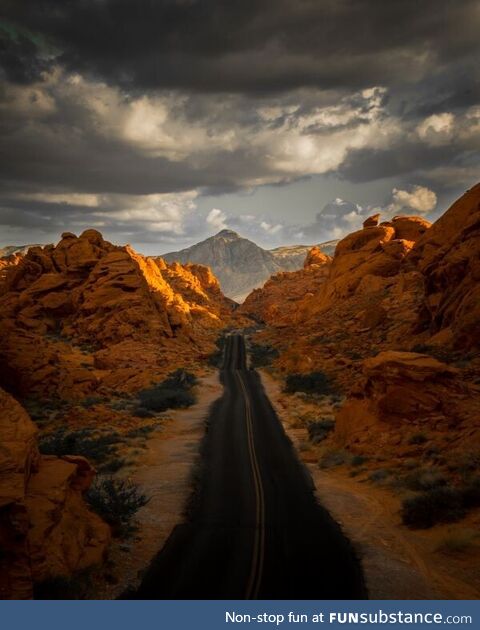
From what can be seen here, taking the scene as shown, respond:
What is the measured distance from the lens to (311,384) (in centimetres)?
4044

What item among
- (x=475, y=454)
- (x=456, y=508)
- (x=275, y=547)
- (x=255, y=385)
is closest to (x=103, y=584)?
(x=275, y=547)

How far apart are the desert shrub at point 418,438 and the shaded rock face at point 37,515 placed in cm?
1350

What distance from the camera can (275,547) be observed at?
13.8 m

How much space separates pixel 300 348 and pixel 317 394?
15.4 meters

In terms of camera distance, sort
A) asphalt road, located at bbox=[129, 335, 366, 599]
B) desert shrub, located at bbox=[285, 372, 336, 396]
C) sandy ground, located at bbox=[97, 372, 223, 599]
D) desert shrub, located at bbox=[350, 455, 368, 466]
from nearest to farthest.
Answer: asphalt road, located at bbox=[129, 335, 366, 599]
sandy ground, located at bbox=[97, 372, 223, 599]
desert shrub, located at bbox=[350, 455, 368, 466]
desert shrub, located at bbox=[285, 372, 336, 396]

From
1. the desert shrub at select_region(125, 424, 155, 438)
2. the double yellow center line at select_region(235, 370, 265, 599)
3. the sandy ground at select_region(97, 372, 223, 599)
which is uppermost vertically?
the desert shrub at select_region(125, 424, 155, 438)

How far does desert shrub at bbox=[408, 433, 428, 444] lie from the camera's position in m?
20.0

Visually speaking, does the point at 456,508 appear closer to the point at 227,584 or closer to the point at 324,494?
the point at 324,494

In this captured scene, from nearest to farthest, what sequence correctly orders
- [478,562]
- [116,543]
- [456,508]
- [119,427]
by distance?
[478,562]
[116,543]
[456,508]
[119,427]

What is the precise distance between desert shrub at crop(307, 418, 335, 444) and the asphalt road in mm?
1817

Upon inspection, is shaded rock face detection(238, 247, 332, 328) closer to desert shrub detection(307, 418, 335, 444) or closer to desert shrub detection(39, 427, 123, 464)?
desert shrub detection(307, 418, 335, 444)

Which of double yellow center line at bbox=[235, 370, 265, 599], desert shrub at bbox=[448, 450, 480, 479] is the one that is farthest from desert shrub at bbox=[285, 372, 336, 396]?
desert shrub at bbox=[448, 450, 480, 479]

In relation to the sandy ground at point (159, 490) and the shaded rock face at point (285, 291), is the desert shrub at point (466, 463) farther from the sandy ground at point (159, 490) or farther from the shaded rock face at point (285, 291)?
the shaded rock face at point (285, 291)

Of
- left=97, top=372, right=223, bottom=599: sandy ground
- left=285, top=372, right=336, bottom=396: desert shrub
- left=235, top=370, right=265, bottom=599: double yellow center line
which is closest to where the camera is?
left=235, top=370, right=265, bottom=599: double yellow center line
